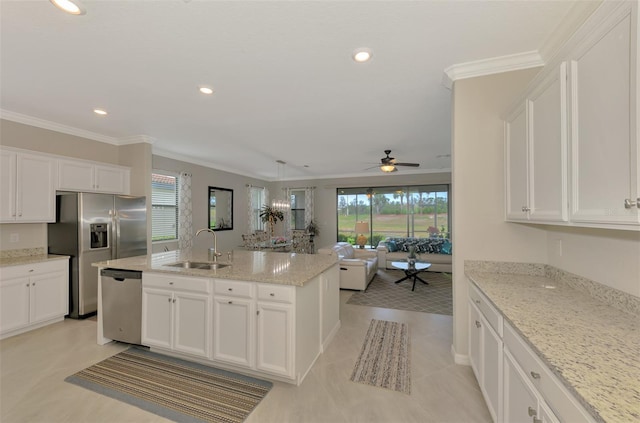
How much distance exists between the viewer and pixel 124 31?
1867mm

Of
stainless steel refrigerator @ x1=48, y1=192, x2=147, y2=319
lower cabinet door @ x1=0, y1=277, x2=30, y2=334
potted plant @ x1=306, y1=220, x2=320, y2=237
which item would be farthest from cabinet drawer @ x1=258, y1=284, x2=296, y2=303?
potted plant @ x1=306, y1=220, x2=320, y2=237

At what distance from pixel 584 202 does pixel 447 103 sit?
2142mm

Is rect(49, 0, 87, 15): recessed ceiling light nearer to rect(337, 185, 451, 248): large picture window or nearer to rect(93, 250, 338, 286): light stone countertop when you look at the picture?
rect(93, 250, 338, 286): light stone countertop

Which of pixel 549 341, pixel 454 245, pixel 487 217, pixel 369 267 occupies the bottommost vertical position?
pixel 369 267

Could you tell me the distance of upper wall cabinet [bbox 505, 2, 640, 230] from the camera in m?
1.07

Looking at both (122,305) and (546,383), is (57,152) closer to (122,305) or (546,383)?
(122,305)

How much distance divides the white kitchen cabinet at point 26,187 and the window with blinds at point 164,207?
169 cm

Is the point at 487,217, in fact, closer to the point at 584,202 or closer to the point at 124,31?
the point at 584,202

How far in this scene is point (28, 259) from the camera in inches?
132

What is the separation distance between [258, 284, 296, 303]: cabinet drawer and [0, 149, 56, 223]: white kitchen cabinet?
11.3ft

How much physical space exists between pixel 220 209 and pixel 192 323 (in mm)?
4806

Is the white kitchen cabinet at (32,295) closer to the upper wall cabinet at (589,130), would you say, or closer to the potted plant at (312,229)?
the upper wall cabinet at (589,130)

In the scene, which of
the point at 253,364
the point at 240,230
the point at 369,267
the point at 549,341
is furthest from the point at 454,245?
the point at 240,230

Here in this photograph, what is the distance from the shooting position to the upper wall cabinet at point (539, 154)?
5.01 ft
